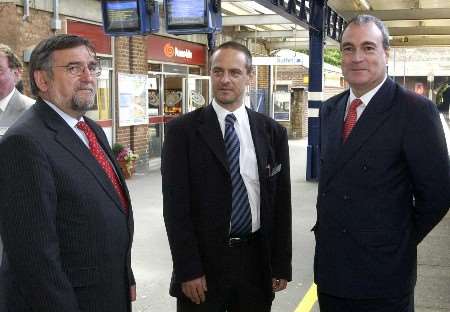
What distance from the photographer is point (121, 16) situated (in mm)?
9844

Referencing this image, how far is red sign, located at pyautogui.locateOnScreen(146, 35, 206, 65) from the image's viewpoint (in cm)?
1346

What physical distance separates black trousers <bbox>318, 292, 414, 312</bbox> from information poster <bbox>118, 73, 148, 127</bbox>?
9.91m

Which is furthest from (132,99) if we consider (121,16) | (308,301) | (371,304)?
(371,304)

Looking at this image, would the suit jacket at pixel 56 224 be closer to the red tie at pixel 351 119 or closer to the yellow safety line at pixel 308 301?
the red tie at pixel 351 119

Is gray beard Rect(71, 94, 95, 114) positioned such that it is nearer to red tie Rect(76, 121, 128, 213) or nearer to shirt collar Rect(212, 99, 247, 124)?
red tie Rect(76, 121, 128, 213)

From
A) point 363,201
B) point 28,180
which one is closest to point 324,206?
point 363,201

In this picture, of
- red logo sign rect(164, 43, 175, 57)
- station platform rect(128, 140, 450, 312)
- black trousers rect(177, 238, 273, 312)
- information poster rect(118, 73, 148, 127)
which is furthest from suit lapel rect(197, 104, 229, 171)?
red logo sign rect(164, 43, 175, 57)

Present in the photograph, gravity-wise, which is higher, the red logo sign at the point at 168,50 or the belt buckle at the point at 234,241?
the red logo sign at the point at 168,50

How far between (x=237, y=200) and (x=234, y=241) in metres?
0.22

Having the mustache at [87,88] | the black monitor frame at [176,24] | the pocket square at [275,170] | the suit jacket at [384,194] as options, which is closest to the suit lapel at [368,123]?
the suit jacket at [384,194]

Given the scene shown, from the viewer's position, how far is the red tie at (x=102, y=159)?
102 inches

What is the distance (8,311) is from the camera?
7.64 ft

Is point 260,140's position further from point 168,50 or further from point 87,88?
point 168,50

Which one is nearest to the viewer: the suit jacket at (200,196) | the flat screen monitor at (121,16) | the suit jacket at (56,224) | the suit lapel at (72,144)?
the suit jacket at (56,224)
